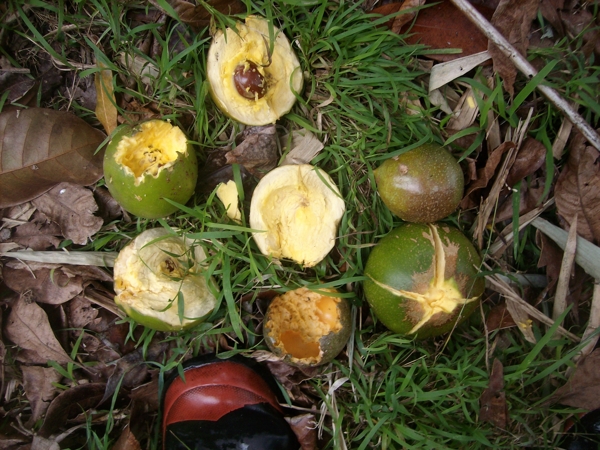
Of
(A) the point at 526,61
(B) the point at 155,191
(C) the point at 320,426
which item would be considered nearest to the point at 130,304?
(B) the point at 155,191

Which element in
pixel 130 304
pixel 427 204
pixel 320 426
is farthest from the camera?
pixel 320 426

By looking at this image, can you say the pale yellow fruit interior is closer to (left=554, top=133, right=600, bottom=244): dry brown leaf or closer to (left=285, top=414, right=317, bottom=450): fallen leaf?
(left=285, top=414, right=317, bottom=450): fallen leaf

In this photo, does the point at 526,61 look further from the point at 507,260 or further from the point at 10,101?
the point at 10,101

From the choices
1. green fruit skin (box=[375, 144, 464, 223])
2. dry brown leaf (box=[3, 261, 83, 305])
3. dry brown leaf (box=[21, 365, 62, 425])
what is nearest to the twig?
green fruit skin (box=[375, 144, 464, 223])

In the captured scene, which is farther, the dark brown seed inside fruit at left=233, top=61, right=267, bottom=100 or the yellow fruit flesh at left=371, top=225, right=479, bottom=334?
the dark brown seed inside fruit at left=233, top=61, right=267, bottom=100

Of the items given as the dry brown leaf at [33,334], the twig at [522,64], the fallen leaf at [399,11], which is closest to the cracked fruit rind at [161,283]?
the dry brown leaf at [33,334]

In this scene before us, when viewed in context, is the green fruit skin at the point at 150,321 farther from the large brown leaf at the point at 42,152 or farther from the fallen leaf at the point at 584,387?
the fallen leaf at the point at 584,387

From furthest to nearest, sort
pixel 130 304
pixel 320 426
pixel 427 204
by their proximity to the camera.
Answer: pixel 320 426 → pixel 130 304 → pixel 427 204
